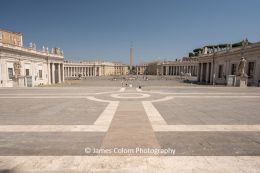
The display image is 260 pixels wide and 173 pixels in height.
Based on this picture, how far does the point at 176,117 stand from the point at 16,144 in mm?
7260

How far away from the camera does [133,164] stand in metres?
4.35

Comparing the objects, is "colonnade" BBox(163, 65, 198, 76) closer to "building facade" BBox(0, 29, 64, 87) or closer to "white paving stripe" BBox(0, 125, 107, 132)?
"building facade" BBox(0, 29, 64, 87)

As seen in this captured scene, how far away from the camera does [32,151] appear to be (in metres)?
5.03

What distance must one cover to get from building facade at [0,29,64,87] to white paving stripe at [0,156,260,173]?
32552mm

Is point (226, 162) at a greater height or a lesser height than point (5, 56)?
lesser

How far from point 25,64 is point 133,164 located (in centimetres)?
4416

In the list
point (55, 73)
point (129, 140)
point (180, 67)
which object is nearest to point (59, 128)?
point (129, 140)

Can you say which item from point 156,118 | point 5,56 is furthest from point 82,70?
point 156,118

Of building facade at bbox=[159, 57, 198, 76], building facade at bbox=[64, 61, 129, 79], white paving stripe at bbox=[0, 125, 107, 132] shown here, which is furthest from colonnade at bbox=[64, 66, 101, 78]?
white paving stripe at bbox=[0, 125, 107, 132]

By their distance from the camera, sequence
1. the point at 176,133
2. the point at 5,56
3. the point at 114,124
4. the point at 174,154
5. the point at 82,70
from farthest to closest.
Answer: the point at 82,70 < the point at 5,56 < the point at 114,124 < the point at 176,133 < the point at 174,154

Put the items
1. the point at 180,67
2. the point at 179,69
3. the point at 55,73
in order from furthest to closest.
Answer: the point at 179,69 → the point at 180,67 → the point at 55,73

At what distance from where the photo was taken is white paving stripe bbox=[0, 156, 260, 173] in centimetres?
411

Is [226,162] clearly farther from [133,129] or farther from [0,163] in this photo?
[0,163]

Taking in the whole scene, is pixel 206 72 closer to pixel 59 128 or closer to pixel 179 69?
pixel 59 128
